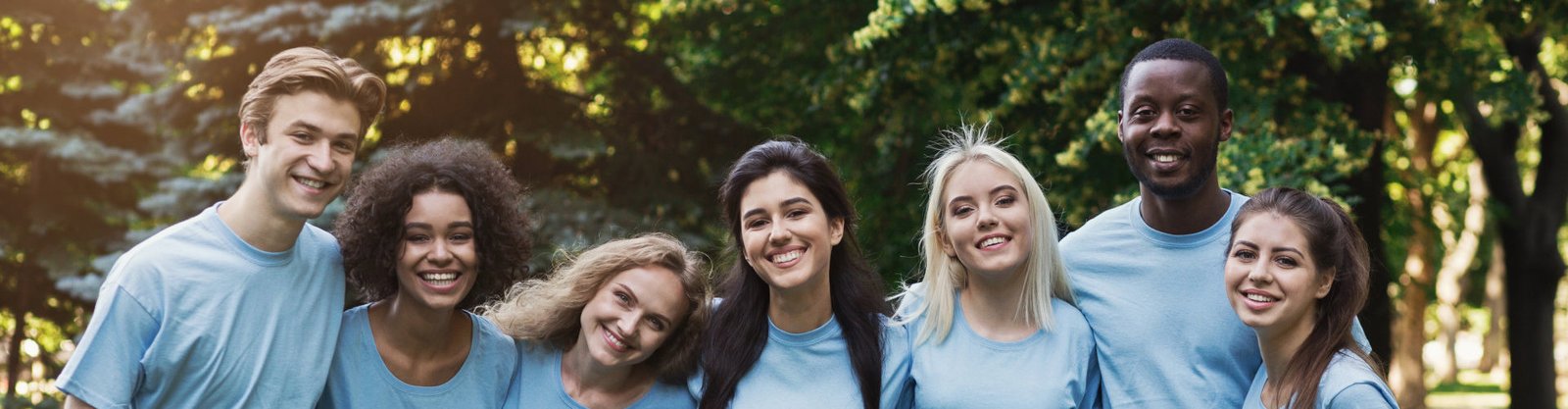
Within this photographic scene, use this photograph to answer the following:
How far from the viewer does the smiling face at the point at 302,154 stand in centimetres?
409

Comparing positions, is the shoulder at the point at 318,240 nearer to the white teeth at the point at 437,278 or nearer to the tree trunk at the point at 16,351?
the white teeth at the point at 437,278

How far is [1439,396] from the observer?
29344mm

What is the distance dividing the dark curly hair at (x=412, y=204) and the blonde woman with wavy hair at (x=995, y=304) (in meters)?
1.41

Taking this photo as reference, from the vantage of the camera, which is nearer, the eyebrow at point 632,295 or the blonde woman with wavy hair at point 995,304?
the blonde woman with wavy hair at point 995,304

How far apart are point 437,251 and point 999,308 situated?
5.89 feet

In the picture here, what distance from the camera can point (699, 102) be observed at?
479 inches

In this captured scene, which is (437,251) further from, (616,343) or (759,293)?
(759,293)

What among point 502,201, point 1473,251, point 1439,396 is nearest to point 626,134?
point 502,201

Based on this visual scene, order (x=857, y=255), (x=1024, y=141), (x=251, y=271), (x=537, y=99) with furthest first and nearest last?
1. (x=537, y=99)
2. (x=1024, y=141)
3. (x=857, y=255)
4. (x=251, y=271)

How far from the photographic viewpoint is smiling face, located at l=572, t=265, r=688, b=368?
4.50 meters

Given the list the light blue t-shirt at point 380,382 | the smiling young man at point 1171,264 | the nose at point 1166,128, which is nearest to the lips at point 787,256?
the smiling young man at point 1171,264

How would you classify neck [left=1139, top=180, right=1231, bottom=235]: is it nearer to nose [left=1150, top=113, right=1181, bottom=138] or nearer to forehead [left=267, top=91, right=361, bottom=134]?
nose [left=1150, top=113, right=1181, bottom=138]

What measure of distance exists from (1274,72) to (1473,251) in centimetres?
1482

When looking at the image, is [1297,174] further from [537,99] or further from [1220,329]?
[537,99]
